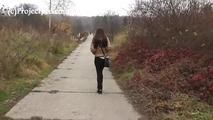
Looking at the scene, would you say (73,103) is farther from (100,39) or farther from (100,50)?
(100,39)

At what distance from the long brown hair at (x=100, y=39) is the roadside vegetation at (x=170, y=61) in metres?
1.51

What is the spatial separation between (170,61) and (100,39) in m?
2.56

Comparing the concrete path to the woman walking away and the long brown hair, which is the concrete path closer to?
the woman walking away

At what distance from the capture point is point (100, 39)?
43.0 ft

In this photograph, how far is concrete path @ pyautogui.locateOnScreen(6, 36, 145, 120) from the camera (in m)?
9.36

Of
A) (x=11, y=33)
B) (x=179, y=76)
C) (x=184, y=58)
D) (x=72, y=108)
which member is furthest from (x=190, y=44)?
(x=11, y=33)

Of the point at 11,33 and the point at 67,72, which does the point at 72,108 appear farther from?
the point at 11,33

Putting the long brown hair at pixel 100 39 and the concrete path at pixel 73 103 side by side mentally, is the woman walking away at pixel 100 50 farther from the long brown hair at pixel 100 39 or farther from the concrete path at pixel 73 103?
the concrete path at pixel 73 103

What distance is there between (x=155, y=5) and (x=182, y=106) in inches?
423

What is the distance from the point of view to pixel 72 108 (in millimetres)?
10141

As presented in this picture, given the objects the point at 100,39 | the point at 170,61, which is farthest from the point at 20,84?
the point at 170,61

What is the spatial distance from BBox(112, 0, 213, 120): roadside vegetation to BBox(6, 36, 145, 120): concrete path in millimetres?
456

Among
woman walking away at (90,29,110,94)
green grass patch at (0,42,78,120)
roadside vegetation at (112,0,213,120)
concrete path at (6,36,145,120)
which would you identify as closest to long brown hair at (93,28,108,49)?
woman walking away at (90,29,110,94)

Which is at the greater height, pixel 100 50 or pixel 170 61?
pixel 100 50
